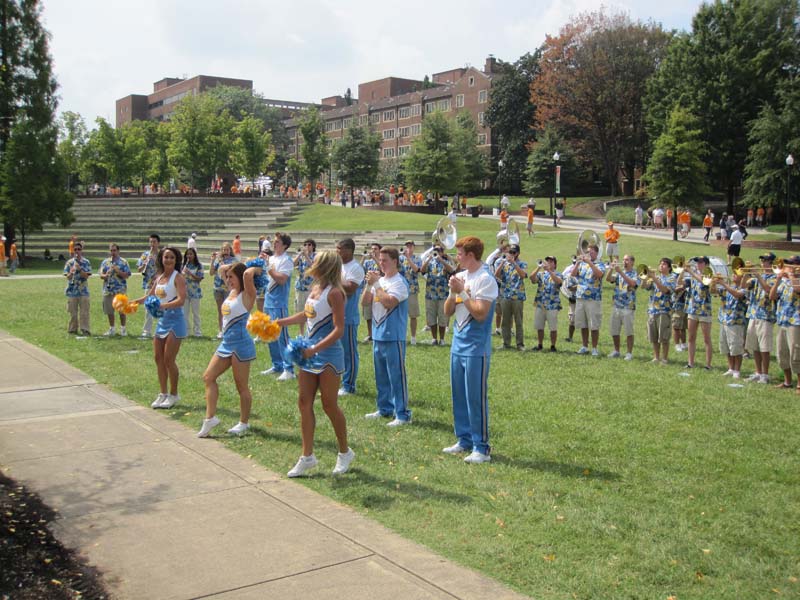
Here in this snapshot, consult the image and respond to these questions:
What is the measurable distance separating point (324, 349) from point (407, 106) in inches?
4060

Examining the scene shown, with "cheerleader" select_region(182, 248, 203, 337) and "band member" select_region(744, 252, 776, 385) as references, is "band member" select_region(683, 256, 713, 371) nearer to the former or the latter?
"band member" select_region(744, 252, 776, 385)

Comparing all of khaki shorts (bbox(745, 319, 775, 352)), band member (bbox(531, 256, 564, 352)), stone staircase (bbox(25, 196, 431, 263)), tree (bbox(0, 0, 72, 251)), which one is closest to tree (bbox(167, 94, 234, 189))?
stone staircase (bbox(25, 196, 431, 263))

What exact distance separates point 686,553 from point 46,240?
152ft

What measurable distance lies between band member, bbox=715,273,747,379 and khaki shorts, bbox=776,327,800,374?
34.4 inches

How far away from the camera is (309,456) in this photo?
6.92 metres

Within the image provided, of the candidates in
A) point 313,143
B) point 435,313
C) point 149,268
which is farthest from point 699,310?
point 313,143

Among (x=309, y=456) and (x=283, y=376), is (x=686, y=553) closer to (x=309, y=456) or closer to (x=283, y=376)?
(x=309, y=456)

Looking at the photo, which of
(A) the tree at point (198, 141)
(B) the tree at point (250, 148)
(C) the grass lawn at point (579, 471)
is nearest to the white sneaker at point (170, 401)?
(C) the grass lawn at point (579, 471)

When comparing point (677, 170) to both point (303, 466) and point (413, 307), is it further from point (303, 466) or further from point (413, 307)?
point (303, 466)

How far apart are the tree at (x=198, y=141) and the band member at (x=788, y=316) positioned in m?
57.9

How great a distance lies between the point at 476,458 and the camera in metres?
7.19

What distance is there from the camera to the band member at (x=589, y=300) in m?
13.6

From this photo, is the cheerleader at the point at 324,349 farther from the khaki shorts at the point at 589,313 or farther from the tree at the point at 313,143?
the tree at the point at 313,143

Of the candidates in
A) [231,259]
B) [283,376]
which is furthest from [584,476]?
[231,259]
